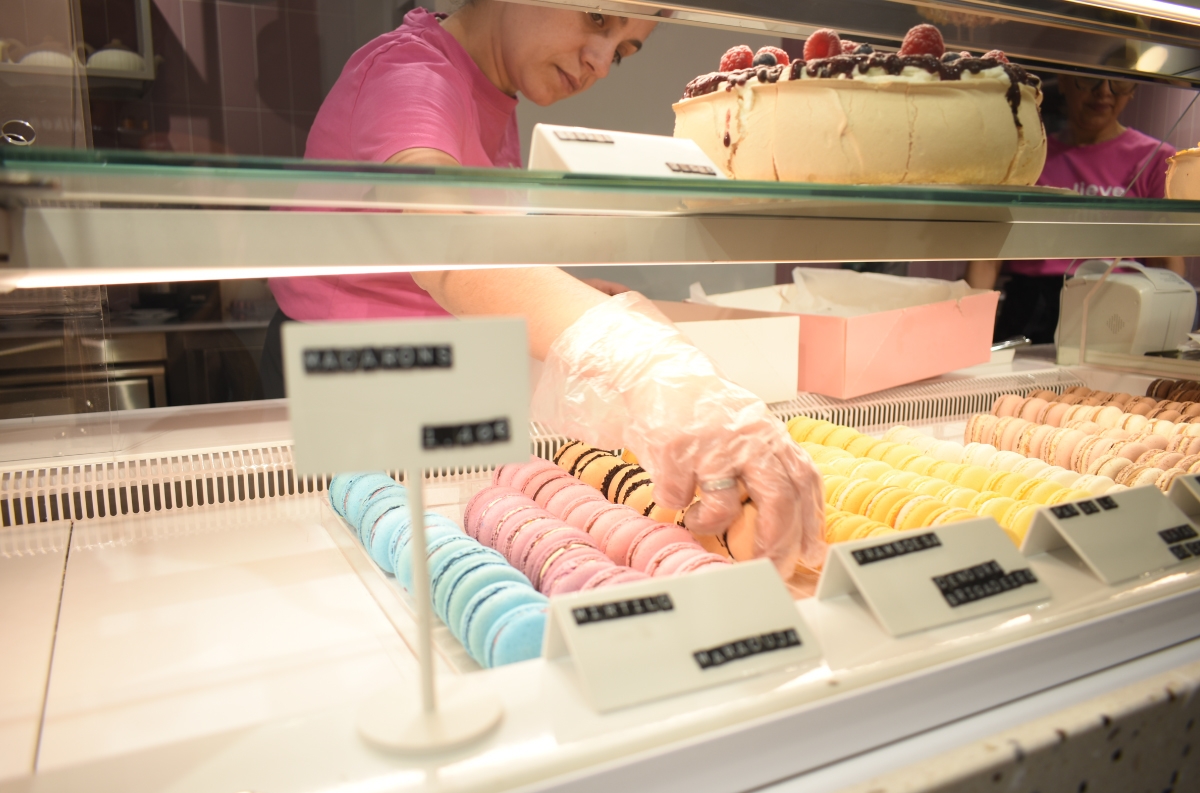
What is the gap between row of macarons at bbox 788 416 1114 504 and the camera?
1335 mm

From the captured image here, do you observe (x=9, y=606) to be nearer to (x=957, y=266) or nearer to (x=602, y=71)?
(x=602, y=71)

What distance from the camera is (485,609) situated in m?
0.90

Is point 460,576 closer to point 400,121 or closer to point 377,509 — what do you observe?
point 377,509

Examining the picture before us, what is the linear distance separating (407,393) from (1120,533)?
3.14 ft

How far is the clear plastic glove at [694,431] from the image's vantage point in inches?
42.6

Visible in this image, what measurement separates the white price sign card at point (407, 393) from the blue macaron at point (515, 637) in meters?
0.32

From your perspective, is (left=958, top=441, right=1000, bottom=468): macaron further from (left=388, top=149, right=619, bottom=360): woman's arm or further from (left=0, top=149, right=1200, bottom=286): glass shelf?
(left=388, top=149, right=619, bottom=360): woman's arm

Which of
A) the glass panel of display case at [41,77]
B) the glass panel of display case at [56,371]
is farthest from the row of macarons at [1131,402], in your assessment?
the glass panel of display case at [41,77]

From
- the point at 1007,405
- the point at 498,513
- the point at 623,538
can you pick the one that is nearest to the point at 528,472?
the point at 498,513

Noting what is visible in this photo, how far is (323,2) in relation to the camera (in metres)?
2.52

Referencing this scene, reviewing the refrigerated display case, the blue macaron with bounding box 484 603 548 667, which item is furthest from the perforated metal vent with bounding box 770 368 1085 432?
the blue macaron with bounding box 484 603 548 667

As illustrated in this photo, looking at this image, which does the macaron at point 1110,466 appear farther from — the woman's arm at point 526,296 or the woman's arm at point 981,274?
the woman's arm at point 981,274

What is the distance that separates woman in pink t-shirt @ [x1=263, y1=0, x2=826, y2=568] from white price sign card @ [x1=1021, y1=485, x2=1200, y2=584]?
11.3 inches

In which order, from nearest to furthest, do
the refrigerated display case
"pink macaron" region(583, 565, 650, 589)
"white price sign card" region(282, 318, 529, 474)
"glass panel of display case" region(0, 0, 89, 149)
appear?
1. "white price sign card" region(282, 318, 529, 474)
2. the refrigerated display case
3. "pink macaron" region(583, 565, 650, 589)
4. "glass panel of display case" region(0, 0, 89, 149)
